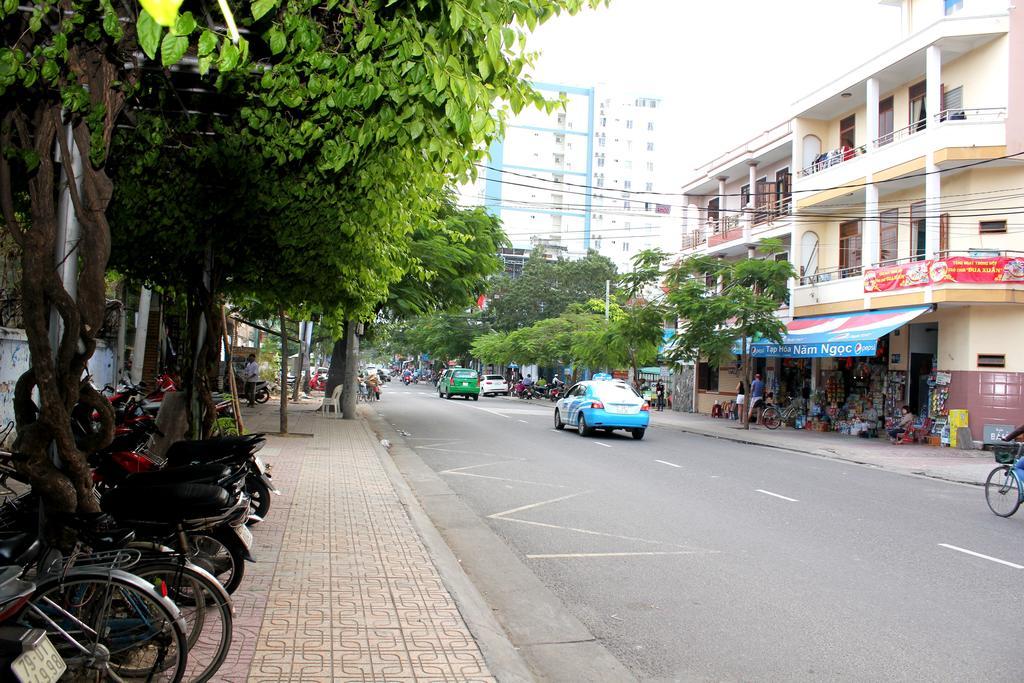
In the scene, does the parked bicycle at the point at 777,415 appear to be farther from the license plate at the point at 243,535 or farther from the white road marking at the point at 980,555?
the license plate at the point at 243,535

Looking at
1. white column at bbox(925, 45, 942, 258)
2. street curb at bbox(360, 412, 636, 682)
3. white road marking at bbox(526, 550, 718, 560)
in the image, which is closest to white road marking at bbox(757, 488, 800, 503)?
white road marking at bbox(526, 550, 718, 560)

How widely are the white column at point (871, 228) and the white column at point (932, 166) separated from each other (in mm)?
2154

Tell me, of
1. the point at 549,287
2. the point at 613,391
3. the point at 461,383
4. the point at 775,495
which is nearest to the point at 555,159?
the point at 549,287

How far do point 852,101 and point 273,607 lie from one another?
2744cm

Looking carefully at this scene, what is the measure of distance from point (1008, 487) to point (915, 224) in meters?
15.6

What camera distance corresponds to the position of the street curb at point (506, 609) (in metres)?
5.02

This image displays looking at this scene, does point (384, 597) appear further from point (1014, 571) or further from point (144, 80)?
point (1014, 571)

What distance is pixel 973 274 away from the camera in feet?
68.8

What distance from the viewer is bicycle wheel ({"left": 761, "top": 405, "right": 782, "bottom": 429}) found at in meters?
28.5

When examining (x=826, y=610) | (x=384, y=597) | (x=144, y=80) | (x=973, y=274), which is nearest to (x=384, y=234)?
(x=144, y=80)

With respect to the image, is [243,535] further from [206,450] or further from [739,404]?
[739,404]

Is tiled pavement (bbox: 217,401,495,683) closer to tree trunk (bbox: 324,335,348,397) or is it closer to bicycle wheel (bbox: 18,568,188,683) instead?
bicycle wheel (bbox: 18,568,188,683)

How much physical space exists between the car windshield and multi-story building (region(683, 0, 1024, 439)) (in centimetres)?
695

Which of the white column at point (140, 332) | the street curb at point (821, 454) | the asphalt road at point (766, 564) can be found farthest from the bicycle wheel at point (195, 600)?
the white column at point (140, 332)
